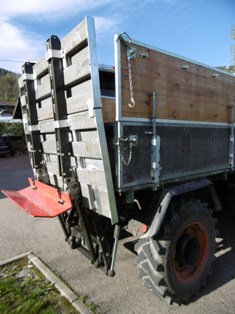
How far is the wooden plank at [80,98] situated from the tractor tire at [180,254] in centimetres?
145

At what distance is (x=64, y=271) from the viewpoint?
347cm

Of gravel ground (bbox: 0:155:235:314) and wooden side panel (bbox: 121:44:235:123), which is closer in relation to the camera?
wooden side panel (bbox: 121:44:235:123)

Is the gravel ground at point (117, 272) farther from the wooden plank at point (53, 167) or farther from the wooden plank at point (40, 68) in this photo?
the wooden plank at point (40, 68)

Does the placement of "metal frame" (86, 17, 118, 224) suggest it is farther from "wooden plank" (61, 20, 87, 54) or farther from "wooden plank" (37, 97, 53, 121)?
"wooden plank" (37, 97, 53, 121)

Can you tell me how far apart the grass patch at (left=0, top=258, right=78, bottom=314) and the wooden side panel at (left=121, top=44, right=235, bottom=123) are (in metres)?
2.13

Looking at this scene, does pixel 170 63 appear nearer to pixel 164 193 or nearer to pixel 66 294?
pixel 164 193

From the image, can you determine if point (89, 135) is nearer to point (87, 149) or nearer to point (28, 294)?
point (87, 149)

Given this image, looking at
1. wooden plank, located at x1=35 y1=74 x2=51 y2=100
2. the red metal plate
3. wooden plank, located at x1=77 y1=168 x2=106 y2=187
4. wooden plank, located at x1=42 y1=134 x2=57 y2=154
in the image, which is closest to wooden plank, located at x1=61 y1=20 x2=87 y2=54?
wooden plank, located at x1=35 y1=74 x2=51 y2=100

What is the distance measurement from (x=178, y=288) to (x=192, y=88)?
2.20m

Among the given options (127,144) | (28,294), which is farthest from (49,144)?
(28,294)

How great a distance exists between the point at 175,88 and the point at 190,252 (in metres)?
1.86

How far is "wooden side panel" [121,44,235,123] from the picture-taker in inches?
93.8

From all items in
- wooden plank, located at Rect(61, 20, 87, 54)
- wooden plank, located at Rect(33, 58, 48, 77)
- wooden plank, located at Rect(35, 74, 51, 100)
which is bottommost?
wooden plank, located at Rect(35, 74, 51, 100)

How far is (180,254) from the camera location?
292 cm
